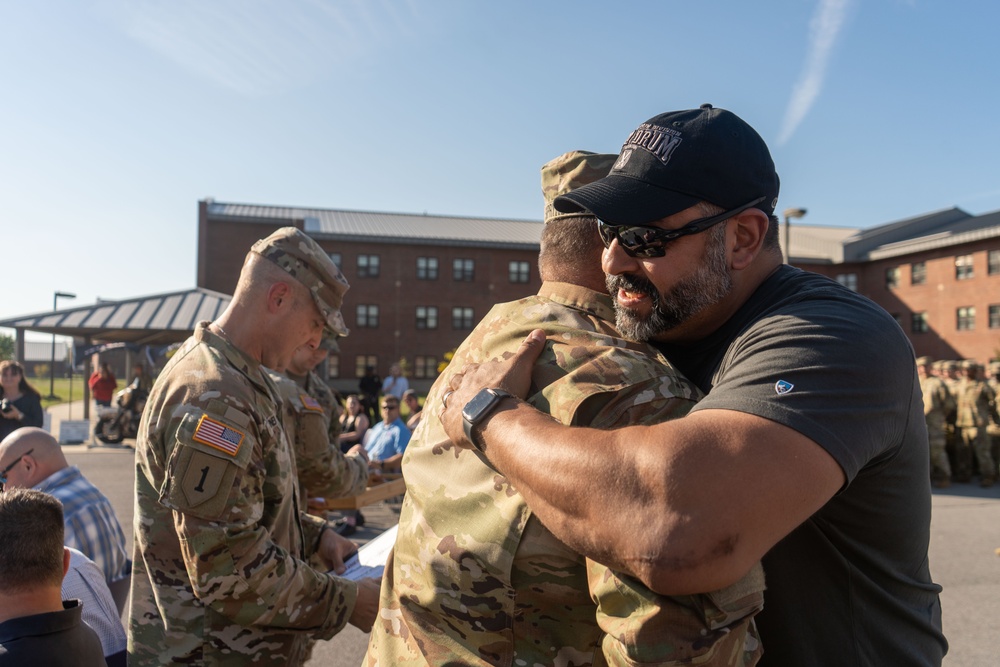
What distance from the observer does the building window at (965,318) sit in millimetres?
38125

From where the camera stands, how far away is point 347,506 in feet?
20.2

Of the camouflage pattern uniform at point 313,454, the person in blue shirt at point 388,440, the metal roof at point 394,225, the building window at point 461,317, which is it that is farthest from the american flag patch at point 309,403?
the building window at point 461,317

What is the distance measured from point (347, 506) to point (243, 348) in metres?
3.46

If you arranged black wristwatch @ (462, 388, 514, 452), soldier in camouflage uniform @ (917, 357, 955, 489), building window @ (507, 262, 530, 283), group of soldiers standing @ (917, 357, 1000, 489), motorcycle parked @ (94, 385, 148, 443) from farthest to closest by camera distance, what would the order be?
building window @ (507, 262, 530, 283)
motorcycle parked @ (94, 385, 148, 443)
group of soldiers standing @ (917, 357, 1000, 489)
soldier in camouflage uniform @ (917, 357, 955, 489)
black wristwatch @ (462, 388, 514, 452)

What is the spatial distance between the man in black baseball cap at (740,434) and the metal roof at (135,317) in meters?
19.1

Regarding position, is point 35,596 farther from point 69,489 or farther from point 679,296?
point 679,296

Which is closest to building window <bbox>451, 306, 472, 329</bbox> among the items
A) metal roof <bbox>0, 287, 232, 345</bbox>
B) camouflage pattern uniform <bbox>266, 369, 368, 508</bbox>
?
metal roof <bbox>0, 287, 232, 345</bbox>

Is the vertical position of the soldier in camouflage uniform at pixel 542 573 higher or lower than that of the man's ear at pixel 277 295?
lower

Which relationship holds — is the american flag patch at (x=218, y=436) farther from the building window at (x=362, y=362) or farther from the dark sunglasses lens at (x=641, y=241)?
the building window at (x=362, y=362)

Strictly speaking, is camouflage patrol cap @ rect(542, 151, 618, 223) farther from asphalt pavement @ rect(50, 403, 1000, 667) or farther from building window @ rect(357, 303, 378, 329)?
building window @ rect(357, 303, 378, 329)

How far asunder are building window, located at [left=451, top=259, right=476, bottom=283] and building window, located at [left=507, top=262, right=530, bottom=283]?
7.16 ft

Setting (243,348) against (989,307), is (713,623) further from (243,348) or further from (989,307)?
(989,307)

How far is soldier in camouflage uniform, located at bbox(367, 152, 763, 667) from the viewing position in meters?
1.25

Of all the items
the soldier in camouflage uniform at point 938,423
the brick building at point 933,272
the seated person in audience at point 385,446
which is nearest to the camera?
the seated person in audience at point 385,446
